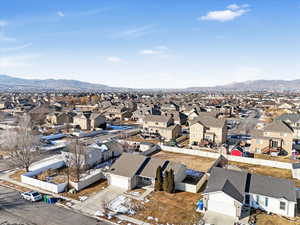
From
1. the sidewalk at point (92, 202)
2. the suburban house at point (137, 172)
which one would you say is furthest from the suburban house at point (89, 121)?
the suburban house at point (137, 172)

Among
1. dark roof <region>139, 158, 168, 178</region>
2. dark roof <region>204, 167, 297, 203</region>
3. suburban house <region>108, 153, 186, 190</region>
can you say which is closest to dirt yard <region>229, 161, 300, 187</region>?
dark roof <region>204, 167, 297, 203</region>

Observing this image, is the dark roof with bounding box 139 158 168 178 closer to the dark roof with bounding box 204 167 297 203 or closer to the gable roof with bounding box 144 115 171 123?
the dark roof with bounding box 204 167 297 203

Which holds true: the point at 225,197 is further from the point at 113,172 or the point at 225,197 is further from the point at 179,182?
the point at 113,172

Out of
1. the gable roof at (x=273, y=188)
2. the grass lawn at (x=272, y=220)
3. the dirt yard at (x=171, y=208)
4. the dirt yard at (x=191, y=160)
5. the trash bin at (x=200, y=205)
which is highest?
the gable roof at (x=273, y=188)

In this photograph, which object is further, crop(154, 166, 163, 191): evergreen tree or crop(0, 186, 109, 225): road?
crop(154, 166, 163, 191): evergreen tree

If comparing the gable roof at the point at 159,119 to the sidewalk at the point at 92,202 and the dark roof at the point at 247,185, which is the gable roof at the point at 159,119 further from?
the dark roof at the point at 247,185
